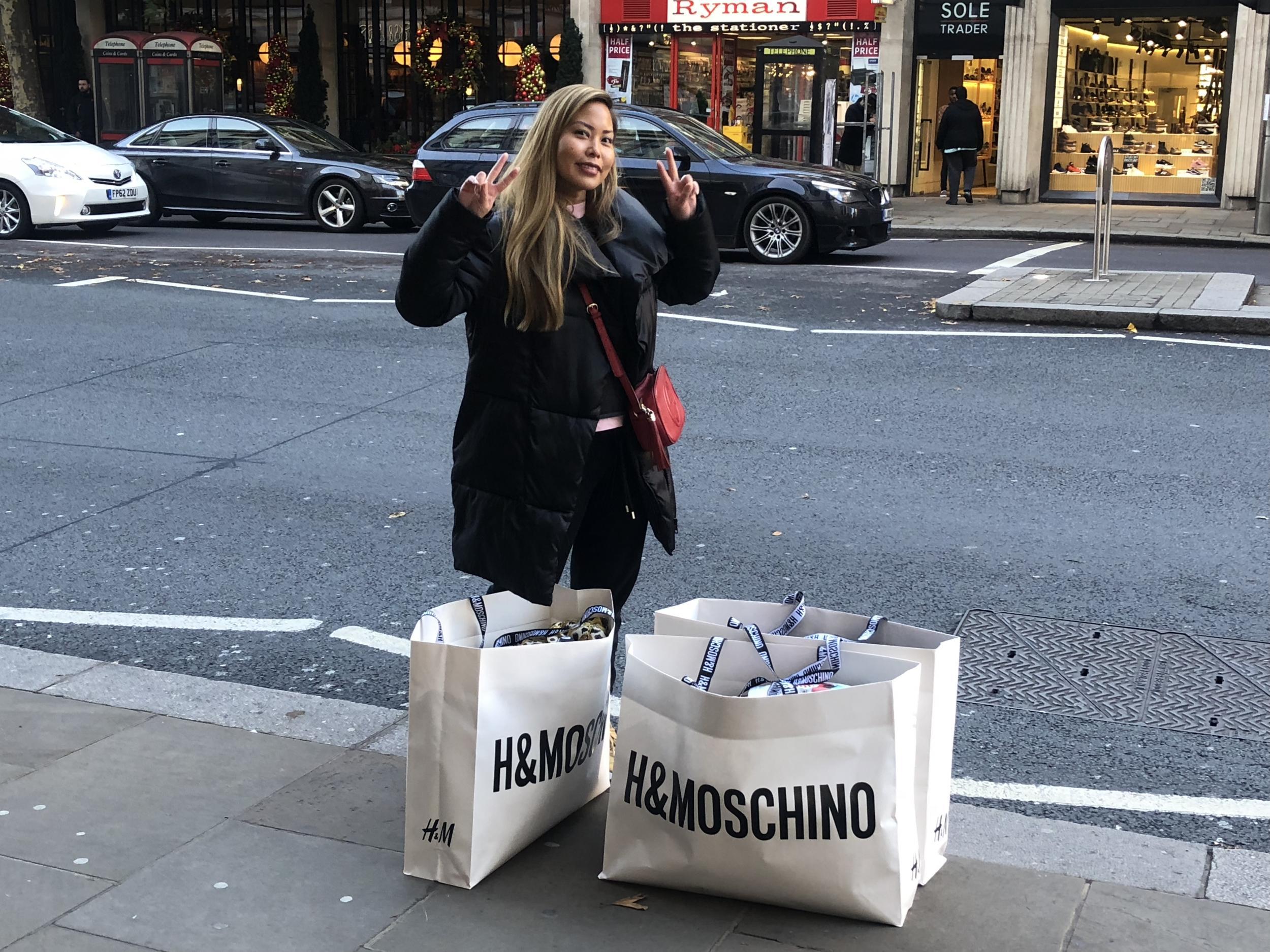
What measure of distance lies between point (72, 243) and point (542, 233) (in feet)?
50.5

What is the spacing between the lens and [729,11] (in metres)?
25.0

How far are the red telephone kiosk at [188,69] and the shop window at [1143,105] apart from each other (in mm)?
14247

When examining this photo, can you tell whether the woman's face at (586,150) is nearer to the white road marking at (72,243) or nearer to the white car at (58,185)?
the white road marking at (72,243)

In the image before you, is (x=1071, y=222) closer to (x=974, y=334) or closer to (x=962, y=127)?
Answer: (x=962, y=127)

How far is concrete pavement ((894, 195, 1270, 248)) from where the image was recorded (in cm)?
1845

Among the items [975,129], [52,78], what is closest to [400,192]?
[975,129]

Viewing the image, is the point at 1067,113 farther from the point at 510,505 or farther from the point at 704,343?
the point at 510,505

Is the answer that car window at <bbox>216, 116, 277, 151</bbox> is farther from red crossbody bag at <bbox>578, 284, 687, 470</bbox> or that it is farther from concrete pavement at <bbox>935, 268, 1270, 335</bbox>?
red crossbody bag at <bbox>578, 284, 687, 470</bbox>

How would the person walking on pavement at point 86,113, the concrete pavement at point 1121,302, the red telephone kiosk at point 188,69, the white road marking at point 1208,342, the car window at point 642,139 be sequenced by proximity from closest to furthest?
the white road marking at point 1208,342
the concrete pavement at point 1121,302
the car window at point 642,139
the red telephone kiosk at point 188,69
the person walking on pavement at point 86,113

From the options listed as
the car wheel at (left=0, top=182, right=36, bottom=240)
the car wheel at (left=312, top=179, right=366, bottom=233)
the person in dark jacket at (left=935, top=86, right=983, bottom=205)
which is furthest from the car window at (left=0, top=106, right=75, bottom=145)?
the person in dark jacket at (left=935, top=86, right=983, bottom=205)

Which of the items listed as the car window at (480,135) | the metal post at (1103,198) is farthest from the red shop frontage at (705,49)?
the metal post at (1103,198)

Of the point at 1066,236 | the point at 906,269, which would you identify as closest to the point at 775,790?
the point at 906,269

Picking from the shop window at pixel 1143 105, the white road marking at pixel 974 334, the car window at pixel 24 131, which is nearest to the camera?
the white road marking at pixel 974 334

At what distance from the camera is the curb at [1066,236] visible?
704 inches
